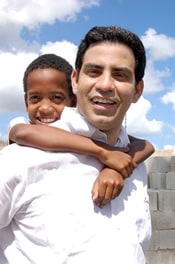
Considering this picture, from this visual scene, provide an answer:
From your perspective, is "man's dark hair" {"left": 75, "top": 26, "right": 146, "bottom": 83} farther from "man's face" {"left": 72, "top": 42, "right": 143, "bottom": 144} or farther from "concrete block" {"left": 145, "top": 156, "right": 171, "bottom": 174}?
"concrete block" {"left": 145, "top": 156, "right": 171, "bottom": 174}

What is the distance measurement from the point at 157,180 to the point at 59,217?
5388mm

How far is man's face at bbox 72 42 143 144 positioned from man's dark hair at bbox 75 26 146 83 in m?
0.02

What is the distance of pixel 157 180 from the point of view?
21.6ft

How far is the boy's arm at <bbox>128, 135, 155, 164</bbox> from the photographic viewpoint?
1.68 metres

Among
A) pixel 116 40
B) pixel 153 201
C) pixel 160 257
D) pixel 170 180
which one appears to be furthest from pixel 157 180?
pixel 116 40

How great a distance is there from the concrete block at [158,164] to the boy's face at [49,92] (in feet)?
15.4

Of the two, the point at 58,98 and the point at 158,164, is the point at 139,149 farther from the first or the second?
the point at 158,164

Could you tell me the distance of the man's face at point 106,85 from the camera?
143 cm

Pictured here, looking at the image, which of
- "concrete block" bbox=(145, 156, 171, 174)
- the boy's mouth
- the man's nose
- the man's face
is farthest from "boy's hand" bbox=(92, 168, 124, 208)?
"concrete block" bbox=(145, 156, 171, 174)

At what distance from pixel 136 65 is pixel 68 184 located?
0.45 meters

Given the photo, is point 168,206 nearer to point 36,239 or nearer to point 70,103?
point 70,103

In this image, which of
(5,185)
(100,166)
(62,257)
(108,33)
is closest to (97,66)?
(108,33)

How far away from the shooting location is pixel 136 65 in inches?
60.3

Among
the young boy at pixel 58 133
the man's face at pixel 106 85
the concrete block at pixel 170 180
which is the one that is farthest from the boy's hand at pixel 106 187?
the concrete block at pixel 170 180
